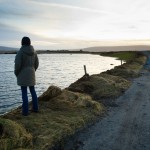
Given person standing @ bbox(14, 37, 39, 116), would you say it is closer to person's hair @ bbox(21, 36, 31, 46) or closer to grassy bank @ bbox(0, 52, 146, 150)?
person's hair @ bbox(21, 36, 31, 46)

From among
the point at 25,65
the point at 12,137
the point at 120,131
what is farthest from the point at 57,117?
the point at 12,137

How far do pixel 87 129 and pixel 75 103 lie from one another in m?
3.31

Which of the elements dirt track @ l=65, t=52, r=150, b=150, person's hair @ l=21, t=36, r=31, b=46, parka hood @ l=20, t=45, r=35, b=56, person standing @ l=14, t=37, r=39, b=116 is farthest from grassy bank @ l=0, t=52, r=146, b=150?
person's hair @ l=21, t=36, r=31, b=46

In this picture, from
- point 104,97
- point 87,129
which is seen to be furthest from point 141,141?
point 104,97

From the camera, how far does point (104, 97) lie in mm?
19766

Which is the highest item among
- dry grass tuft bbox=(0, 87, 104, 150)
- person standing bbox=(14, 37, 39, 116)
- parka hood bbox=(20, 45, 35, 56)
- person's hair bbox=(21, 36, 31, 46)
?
person's hair bbox=(21, 36, 31, 46)

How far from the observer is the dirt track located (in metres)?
10.4

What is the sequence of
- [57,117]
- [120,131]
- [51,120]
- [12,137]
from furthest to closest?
1. [57,117]
2. [51,120]
3. [120,131]
4. [12,137]

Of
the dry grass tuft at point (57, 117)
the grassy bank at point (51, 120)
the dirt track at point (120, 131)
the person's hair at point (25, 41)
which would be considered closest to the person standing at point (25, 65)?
the person's hair at point (25, 41)

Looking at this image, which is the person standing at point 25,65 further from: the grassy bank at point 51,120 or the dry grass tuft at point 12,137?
the dry grass tuft at point 12,137

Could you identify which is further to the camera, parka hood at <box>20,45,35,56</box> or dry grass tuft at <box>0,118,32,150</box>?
parka hood at <box>20,45,35,56</box>

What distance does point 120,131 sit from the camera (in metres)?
12.1

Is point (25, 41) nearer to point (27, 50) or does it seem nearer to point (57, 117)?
point (27, 50)

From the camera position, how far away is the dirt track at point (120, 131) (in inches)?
410
